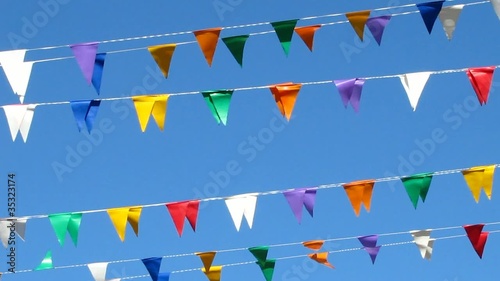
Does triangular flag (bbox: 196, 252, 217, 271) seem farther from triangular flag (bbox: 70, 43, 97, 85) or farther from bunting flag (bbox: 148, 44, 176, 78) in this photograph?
triangular flag (bbox: 70, 43, 97, 85)

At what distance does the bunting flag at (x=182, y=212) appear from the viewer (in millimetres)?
8547

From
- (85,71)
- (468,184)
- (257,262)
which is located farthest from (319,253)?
(85,71)

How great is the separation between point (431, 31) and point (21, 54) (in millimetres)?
3218

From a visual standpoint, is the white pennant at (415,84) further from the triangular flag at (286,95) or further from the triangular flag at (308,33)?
the triangular flag at (286,95)

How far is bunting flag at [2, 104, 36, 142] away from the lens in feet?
26.9

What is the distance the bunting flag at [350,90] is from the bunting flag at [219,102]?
2.97 feet

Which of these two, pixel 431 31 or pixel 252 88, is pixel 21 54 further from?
pixel 431 31

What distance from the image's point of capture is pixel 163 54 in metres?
8.11

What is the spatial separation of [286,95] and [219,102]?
1.85 feet

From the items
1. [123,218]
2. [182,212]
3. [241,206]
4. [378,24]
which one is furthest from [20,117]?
[378,24]

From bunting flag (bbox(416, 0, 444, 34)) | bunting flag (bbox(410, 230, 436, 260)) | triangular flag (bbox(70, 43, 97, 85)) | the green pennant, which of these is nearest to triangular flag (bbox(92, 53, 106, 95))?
triangular flag (bbox(70, 43, 97, 85))

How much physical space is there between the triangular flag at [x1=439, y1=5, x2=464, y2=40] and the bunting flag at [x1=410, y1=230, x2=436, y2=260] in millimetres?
1972

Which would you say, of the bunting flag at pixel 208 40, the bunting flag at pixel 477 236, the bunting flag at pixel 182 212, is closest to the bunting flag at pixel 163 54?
the bunting flag at pixel 208 40

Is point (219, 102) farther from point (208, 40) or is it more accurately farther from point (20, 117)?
point (20, 117)
